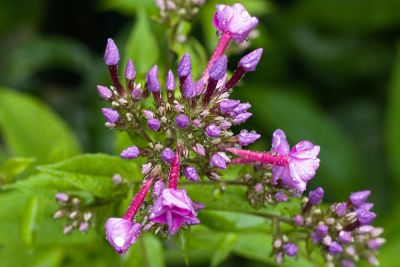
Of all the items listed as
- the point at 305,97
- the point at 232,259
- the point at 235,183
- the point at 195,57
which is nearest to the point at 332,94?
the point at 305,97

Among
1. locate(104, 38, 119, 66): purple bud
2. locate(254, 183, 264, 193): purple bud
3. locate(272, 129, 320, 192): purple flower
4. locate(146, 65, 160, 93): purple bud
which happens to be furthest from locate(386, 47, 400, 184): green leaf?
locate(104, 38, 119, 66): purple bud

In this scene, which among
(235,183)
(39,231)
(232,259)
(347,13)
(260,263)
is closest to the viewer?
(235,183)

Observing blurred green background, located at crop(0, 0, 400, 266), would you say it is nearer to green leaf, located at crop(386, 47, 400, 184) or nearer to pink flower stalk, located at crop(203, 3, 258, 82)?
green leaf, located at crop(386, 47, 400, 184)

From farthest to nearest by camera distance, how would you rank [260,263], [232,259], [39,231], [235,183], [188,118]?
[232,259]
[260,263]
[39,231]
[235,183]
[188,118]

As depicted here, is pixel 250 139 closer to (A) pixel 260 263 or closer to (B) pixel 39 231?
(B) pixel 39 231

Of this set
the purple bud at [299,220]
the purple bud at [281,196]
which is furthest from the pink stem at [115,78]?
the purple bud at [299,220]

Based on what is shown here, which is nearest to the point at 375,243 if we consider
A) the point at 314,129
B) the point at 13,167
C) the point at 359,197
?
the point at 359,197
